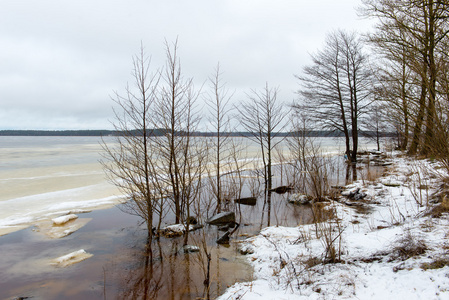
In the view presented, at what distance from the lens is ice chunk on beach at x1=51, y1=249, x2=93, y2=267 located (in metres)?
5.99

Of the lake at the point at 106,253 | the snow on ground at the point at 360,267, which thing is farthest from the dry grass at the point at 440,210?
the lake at the point at 106,253

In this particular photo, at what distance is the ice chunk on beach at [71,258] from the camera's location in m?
5.99

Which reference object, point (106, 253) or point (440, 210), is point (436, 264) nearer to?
point (440, 210)

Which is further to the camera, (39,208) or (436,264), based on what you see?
(39,208)

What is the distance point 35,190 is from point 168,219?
768 cm

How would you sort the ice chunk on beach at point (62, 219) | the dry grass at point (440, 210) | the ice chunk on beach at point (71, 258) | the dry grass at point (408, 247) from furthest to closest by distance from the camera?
the ice chunk on beach at point (62, 219), the ice chunk on beach at point (71, 258), the dry grass at point (440, 210), the dry grass at point (408, 247)

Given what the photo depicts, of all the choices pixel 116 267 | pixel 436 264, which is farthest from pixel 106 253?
pixel 436 264

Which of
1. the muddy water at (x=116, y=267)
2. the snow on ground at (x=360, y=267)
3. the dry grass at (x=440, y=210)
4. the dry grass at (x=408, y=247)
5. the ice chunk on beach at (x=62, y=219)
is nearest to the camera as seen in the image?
the snow on ground at (x=360, y=267)

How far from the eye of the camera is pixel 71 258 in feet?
20.5

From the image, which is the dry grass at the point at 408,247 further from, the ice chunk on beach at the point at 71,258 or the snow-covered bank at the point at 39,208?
the snow-covered bank at the point at 39,208

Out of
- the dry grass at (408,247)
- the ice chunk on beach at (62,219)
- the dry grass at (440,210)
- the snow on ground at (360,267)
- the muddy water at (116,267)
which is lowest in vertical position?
the muddy water at (116,267)

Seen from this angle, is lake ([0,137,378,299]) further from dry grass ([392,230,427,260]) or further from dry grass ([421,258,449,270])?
dry grass ([421,258,449,270])

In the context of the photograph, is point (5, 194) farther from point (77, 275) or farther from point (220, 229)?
point (220, 229)

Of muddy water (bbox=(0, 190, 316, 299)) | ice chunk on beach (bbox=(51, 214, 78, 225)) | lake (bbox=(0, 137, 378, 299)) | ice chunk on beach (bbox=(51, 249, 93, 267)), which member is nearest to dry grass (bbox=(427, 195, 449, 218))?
lake (bbox=(0, 137, 378, 299))
